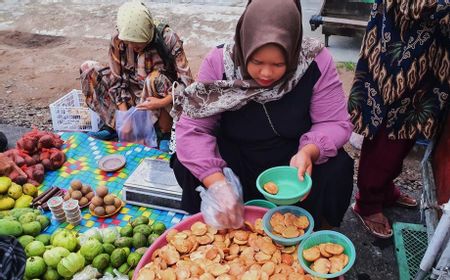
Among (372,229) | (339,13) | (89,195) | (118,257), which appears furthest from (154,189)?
(339,13)

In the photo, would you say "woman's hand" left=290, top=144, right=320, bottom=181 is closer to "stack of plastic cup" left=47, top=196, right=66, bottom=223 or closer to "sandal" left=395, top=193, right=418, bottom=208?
"sandal" left=395, top=193, right=418, bottom=208

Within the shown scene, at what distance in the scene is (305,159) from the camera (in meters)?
1.93

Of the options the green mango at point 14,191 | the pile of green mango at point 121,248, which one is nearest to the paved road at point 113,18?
the green mango at point 14,191

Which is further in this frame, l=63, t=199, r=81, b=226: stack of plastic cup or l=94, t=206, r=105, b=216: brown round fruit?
l=94, t=206, r=105, b=216: brown round fruit

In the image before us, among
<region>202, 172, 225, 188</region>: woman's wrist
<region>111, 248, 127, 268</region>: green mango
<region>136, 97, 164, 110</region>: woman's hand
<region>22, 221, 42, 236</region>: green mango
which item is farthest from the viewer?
<region>136, 97, 164, 110</region>: woman's hand

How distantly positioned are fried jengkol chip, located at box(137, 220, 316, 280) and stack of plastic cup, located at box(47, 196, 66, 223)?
1079 mm

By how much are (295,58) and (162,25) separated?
178 centimetres

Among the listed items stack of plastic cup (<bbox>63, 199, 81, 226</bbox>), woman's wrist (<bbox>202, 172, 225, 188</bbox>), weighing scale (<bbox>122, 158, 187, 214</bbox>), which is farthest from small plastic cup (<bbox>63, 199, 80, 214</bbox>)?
woman's wrist (<bbox>202, 172, 225, 188</bbox>)

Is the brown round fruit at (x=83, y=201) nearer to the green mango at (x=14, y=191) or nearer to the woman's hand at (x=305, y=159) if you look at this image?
the green mango at (x=14, y=191)

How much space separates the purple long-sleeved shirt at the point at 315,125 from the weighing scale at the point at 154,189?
0.63 metres

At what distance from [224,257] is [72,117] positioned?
2.54 metres

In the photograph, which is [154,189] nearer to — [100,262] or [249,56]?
[100,262]

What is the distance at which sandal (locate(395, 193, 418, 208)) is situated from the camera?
2848mm

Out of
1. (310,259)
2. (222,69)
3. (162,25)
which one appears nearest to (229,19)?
(162,25)
